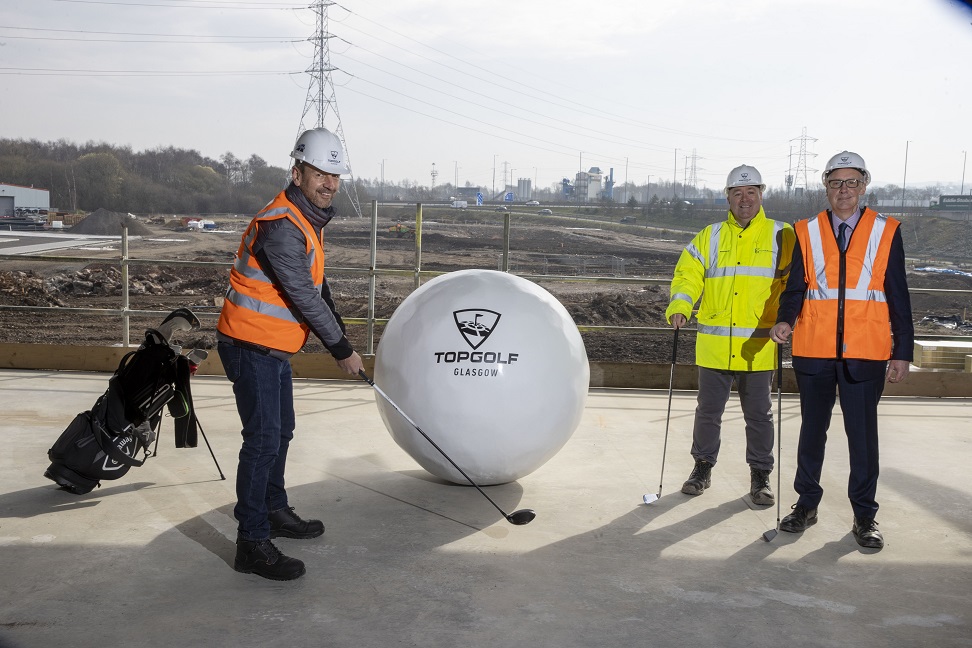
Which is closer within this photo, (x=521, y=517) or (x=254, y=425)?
(x=254, y=425)

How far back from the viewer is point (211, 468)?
563cm

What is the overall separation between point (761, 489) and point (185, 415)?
350cm

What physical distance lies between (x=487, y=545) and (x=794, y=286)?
7.14 ft

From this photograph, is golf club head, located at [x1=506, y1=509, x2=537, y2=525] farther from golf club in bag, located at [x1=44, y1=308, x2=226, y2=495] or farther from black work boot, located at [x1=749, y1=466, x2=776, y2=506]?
golf club in bag, located at [x1=44, y1=308, x2=226, y2=495]

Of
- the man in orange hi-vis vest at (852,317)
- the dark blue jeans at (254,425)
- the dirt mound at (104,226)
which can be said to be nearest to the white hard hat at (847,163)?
the man in orange hi-vis vest at (852,317)

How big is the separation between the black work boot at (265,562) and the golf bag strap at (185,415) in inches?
52.7

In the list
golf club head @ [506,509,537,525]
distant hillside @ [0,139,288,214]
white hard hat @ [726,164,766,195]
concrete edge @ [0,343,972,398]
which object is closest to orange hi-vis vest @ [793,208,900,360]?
white hard hat @ [726,164,766,195]

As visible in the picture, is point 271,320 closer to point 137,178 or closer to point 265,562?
point 265,562

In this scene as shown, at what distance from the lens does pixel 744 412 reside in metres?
5.29

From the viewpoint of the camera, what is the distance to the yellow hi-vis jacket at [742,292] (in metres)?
5.14

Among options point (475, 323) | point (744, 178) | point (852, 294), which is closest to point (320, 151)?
point (475, 323)

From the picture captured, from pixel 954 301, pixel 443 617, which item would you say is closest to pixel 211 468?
pixel 443 617

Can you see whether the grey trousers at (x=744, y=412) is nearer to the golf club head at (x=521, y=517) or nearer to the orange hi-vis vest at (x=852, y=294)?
the orange hi-vis vest at (x=852, y=294)

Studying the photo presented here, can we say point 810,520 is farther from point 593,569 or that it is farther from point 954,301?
point 954,301
